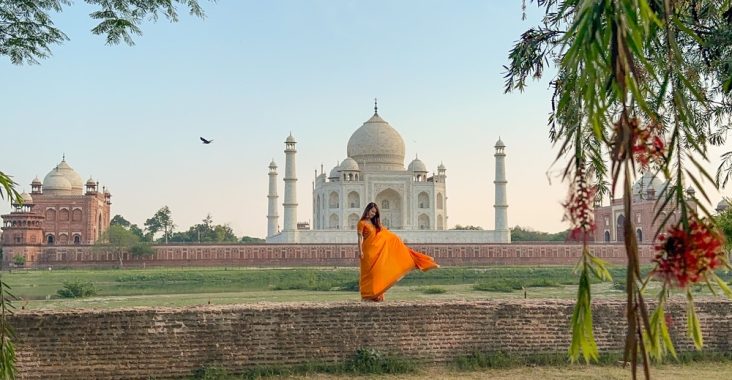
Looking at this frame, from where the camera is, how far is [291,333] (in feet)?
18.5

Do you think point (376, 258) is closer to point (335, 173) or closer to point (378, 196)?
A: point (378, 196)

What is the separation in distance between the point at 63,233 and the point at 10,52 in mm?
36246

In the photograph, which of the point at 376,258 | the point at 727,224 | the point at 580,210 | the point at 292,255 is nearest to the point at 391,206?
the point at 292,255

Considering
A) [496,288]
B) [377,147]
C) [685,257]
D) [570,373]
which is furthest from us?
[377,147]

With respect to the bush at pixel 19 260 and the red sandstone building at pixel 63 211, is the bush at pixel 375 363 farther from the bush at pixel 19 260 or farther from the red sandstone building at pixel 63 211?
the red sandstone building at pixel 63 211

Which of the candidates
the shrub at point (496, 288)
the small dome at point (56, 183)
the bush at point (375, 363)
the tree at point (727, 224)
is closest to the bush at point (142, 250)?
the small dome at point (56, 183)

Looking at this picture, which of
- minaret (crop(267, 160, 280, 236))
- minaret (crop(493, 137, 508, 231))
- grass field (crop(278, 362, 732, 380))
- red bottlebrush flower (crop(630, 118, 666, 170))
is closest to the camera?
red bottlebrush flower (crop(630, 118, 666, 170))

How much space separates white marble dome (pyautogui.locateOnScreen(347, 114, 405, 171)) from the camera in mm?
39906

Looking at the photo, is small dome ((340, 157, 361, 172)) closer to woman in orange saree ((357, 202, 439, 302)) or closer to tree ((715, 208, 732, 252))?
woman in orange saree ((357, 202, 439, 302))

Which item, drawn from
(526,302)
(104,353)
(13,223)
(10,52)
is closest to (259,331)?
(104,353)

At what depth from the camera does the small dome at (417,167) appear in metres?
40.5

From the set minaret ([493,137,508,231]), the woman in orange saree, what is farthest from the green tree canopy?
the woman in orange saree

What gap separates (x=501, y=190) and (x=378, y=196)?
7.20m

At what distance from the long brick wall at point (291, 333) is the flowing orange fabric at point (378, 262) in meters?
0.27
